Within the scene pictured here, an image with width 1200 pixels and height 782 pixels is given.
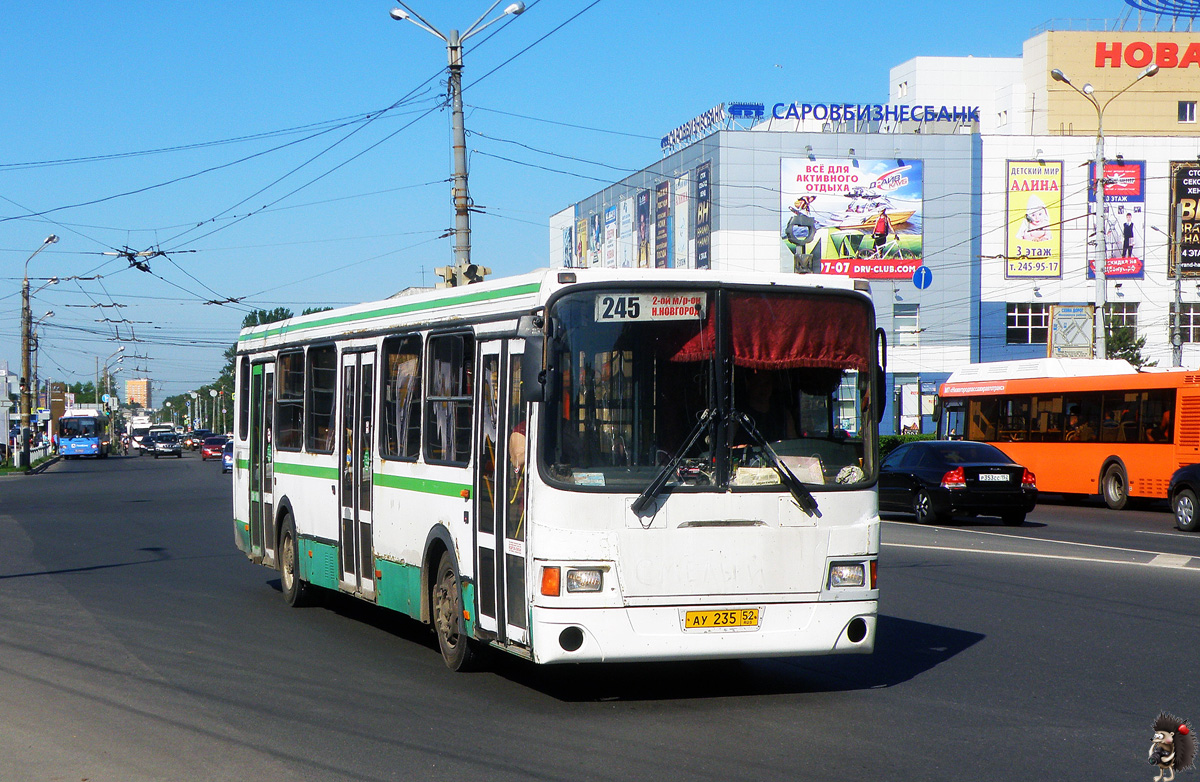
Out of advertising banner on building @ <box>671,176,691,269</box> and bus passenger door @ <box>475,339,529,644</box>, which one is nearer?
bus passenger door @ <box>475,339,529,644</box>

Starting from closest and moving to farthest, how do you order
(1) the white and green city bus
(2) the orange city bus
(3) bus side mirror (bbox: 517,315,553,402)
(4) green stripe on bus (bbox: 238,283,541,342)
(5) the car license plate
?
(3) bus side mirror (bbox: 517,315,553,402) < (1) the white and green city bus < (5) the car license plate < (4) green stripe on bus (bbox: 238,283,541,342) < (2) the orange city bus

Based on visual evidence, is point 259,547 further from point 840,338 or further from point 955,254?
point 955,254

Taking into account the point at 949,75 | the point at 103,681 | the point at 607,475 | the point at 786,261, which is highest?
the point at 949,75

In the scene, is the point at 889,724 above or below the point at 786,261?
below

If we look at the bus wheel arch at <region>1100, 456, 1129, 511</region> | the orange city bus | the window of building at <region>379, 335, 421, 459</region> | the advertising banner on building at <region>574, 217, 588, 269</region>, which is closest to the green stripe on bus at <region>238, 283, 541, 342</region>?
the window of building at <region>379, 335, 421, 459</region>

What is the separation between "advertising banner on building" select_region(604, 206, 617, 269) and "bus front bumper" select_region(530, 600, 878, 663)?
7800 cm

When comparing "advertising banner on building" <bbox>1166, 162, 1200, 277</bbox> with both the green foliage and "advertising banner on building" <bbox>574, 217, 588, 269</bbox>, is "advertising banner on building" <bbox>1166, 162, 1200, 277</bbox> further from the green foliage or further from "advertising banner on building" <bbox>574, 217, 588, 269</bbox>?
"advertising banner on building" <bbox>574, 217, 588, 269</bbox>

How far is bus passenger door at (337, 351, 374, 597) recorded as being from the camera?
11.1 m

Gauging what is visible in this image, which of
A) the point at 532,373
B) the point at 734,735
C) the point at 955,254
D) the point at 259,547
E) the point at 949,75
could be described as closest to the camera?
the point at 734,735

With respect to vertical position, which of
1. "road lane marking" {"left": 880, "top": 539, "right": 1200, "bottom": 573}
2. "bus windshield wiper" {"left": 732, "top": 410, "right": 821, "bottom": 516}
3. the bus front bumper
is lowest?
"road lane marking" {"left": 880, "top": 539, "right": 1200, "bottom": 573}

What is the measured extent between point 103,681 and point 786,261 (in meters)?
63.0

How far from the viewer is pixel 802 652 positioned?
27.3 ft

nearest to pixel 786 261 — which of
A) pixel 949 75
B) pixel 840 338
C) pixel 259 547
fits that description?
pixel 949 75

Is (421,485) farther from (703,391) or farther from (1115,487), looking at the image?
(1115,487)
